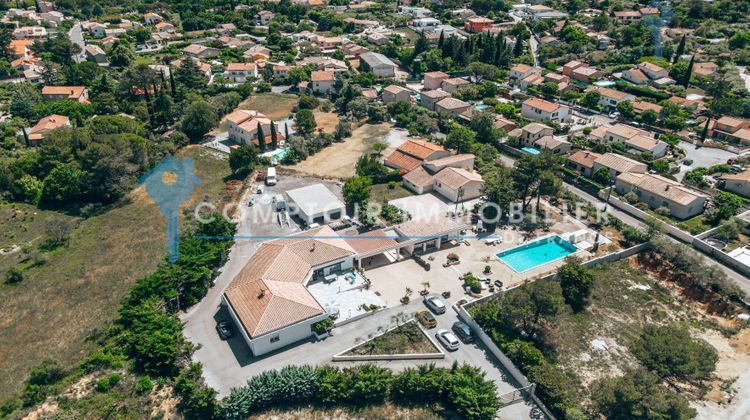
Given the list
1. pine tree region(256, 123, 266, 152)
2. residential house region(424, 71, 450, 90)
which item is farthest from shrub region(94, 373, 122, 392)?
residential house region(424, 71, 450, 90)

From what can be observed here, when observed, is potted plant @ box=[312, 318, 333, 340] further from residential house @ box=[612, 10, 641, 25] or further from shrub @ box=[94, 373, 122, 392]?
residential house @ box=[612, 10, 641, 25]

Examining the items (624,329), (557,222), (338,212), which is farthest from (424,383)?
(557,222)

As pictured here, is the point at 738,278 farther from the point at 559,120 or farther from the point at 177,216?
the point at 177,216

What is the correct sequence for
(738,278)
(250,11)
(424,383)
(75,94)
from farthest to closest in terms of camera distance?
(250,11), (75,94), (738,278), (424,383)

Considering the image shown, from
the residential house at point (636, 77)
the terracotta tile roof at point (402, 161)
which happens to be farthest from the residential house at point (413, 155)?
the residential house at point (636, 77)

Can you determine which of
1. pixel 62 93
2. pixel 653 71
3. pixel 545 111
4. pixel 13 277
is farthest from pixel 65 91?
pixel 653 71
